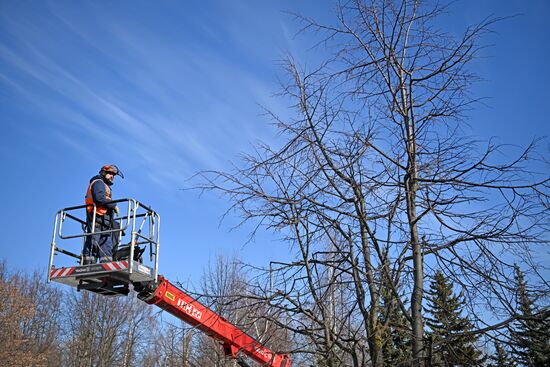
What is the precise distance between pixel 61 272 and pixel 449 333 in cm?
527

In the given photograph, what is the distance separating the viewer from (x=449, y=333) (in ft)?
17.5

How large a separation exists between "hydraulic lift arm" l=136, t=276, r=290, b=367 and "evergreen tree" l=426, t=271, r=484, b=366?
2.77 m

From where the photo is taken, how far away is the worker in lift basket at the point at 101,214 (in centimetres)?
775

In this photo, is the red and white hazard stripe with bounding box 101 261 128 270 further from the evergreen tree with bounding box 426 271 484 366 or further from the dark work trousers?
the evergreen tree with bounding box 426 271 484 366

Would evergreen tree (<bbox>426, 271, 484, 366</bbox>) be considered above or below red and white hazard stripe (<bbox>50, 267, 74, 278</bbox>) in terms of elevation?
below

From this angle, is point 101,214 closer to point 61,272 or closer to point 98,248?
point 98,248

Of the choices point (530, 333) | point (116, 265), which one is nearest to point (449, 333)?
point (530, 333)

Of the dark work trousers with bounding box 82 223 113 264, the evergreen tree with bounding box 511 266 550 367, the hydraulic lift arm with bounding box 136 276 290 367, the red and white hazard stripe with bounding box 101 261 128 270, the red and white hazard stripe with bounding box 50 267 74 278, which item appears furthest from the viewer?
the hydraulic lift arm with bounding box 136 276 290 367

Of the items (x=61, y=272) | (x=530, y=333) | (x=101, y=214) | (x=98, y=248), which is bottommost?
(x=530, y=333)

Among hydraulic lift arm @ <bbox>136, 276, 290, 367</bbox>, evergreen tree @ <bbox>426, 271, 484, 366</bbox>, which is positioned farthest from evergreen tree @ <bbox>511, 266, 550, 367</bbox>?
hydraulic lift arm @ <bbox>136, 276, 290, 367</bbox>

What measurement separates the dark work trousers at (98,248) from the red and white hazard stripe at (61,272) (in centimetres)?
25

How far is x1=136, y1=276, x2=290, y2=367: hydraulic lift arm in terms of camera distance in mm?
8047

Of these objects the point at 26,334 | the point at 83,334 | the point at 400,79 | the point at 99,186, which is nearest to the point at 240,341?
the point at 99,186

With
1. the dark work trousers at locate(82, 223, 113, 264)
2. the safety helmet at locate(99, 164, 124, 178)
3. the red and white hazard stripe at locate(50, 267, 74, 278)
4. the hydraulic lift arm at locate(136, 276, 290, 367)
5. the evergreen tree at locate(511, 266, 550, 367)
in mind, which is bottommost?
the evergreen tree at locate(511, 266, 550, 367)
